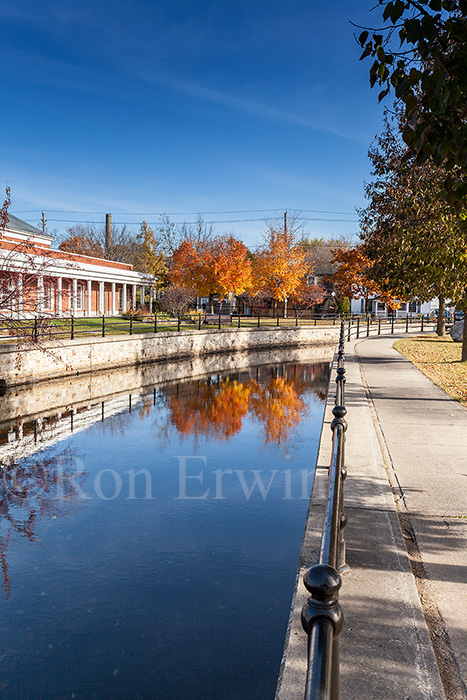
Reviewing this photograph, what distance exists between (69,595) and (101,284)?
127 ft

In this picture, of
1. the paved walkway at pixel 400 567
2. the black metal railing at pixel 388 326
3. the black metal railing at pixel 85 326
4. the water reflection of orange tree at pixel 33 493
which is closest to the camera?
the paved walkway at pixel 400 567

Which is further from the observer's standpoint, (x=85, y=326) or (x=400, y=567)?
(x=85, y=326)

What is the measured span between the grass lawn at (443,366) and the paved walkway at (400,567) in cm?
511

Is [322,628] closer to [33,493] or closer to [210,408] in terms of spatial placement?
[33,493]

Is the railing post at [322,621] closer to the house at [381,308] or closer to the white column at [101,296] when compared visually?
the white column at [101,296]

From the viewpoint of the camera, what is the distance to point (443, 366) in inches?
758

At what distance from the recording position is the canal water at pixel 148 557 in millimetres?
4738

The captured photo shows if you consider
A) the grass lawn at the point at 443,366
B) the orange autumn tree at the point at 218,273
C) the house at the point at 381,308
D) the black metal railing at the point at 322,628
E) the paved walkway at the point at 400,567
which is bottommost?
the paved walkway at the point at 400,567

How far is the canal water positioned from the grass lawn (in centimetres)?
387

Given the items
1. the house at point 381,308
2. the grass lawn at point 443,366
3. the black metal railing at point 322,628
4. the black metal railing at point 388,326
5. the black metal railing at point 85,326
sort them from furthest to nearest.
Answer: the house at point 381,308 < the black metal railing at point 388,326 < the black metal railing at point 85,326 < the grass lawn at point 443,366 < the black metal railing at point 322,628

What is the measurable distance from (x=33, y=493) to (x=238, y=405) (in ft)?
28.5

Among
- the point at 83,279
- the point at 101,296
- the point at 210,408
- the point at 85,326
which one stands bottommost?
the point at 210,408

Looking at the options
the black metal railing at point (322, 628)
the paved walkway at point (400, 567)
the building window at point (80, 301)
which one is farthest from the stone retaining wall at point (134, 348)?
the black metal railing at point (322, 628)

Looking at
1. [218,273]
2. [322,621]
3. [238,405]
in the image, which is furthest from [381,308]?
[322,621]
